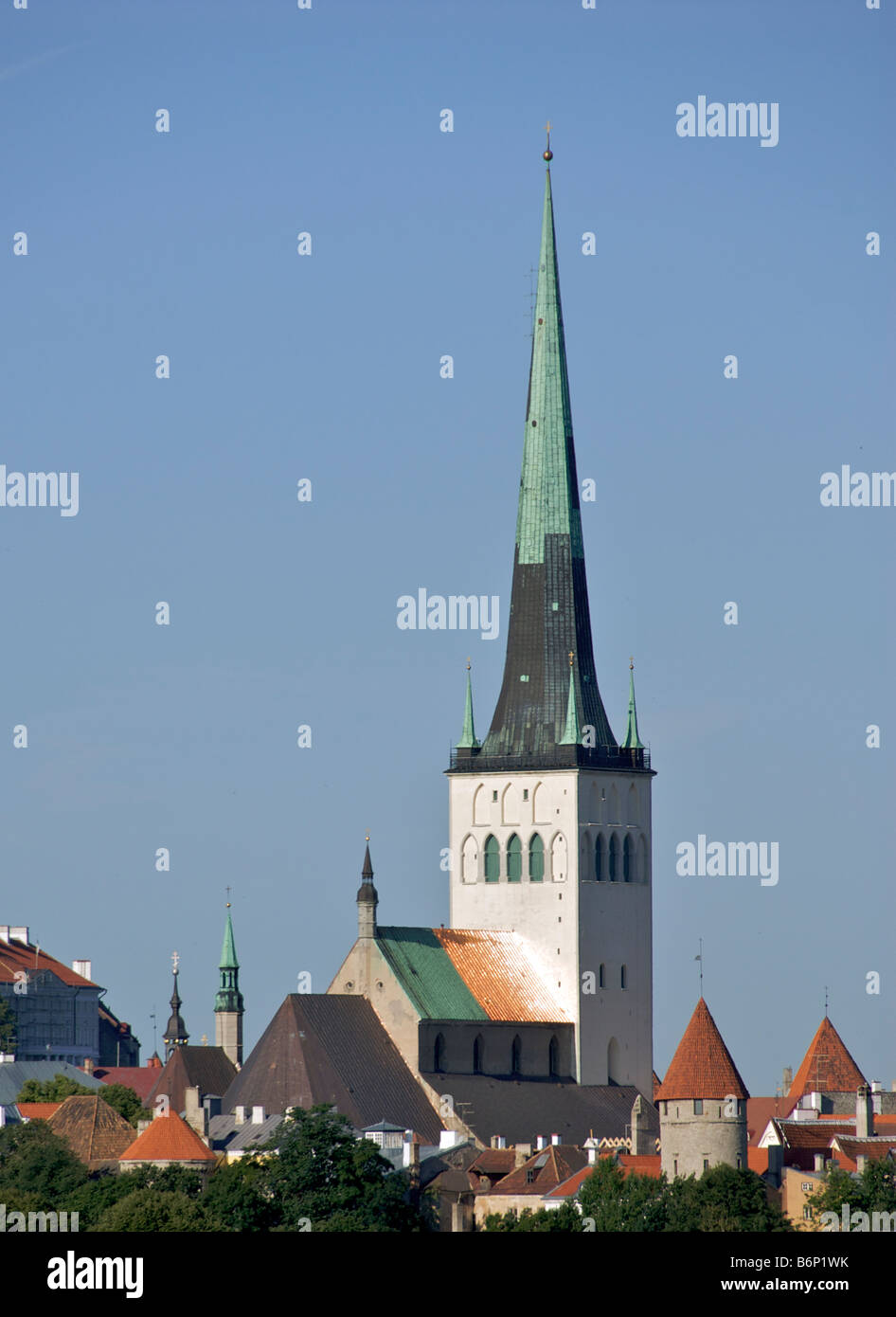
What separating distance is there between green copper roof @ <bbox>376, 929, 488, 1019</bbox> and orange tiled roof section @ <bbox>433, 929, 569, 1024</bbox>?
1.73 feet

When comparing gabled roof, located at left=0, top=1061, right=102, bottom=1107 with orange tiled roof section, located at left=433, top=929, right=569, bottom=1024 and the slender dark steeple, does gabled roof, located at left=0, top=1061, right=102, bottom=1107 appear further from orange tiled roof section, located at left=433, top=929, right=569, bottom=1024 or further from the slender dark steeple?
the slender dark steeple

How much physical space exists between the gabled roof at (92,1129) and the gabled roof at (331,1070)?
4622 mm

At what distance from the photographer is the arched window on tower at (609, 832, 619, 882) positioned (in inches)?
5118

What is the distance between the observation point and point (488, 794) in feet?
427

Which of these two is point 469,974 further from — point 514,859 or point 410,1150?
point 410,1150

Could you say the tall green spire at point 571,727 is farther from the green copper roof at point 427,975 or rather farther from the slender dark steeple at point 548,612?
the green copper roof at point 427,975

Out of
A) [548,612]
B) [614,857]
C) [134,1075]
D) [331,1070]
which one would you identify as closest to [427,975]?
[331,1070]

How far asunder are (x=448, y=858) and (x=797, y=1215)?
30.0 meters

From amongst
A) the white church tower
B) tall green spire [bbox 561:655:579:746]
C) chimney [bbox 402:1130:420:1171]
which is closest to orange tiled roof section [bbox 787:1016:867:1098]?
the white church tower

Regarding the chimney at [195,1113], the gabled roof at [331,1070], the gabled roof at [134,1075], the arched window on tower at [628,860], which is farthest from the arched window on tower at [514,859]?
the gabled roof at [134,1075]

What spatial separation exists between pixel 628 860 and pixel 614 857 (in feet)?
3.07

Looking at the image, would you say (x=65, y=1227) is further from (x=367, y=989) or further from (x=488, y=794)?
(x=488, y=794)
